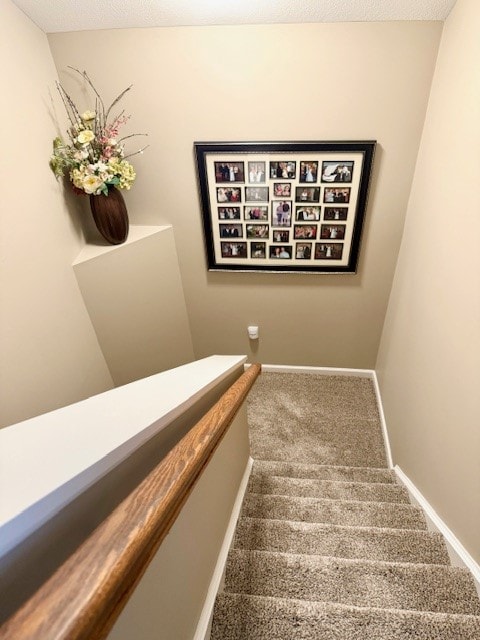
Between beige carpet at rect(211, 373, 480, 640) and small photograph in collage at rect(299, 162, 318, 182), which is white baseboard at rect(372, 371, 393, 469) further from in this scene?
small photograph in collage at rect(299, 162, 318, 182)

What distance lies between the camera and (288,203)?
209cm

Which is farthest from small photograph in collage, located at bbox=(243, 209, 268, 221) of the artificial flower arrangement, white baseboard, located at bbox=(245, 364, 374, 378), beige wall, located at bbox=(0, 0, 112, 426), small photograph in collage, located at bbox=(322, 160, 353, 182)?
white baseboard, located at bbox=(245, 364, 374, 378)

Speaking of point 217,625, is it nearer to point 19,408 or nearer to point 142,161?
point 19,408

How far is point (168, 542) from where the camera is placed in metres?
0.71

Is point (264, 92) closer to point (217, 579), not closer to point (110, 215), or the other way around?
point (110, 215)

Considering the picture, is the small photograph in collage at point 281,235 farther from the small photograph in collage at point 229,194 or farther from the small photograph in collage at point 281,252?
the small photograph in collage at point 229,194

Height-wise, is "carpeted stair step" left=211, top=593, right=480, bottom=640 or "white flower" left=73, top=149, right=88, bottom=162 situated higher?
"white flower" left=73, top=149, right=88, bottom=162

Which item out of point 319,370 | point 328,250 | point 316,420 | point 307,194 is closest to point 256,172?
point 307,194

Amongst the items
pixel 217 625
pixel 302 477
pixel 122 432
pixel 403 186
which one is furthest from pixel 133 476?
pixel 403 186

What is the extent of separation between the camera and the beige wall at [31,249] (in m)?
1.41

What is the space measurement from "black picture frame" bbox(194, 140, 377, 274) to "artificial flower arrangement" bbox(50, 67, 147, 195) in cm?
47

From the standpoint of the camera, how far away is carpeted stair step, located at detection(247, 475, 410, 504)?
1.73 meters

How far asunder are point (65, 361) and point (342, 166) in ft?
6.46

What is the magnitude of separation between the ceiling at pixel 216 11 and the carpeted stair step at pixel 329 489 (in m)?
2.37
